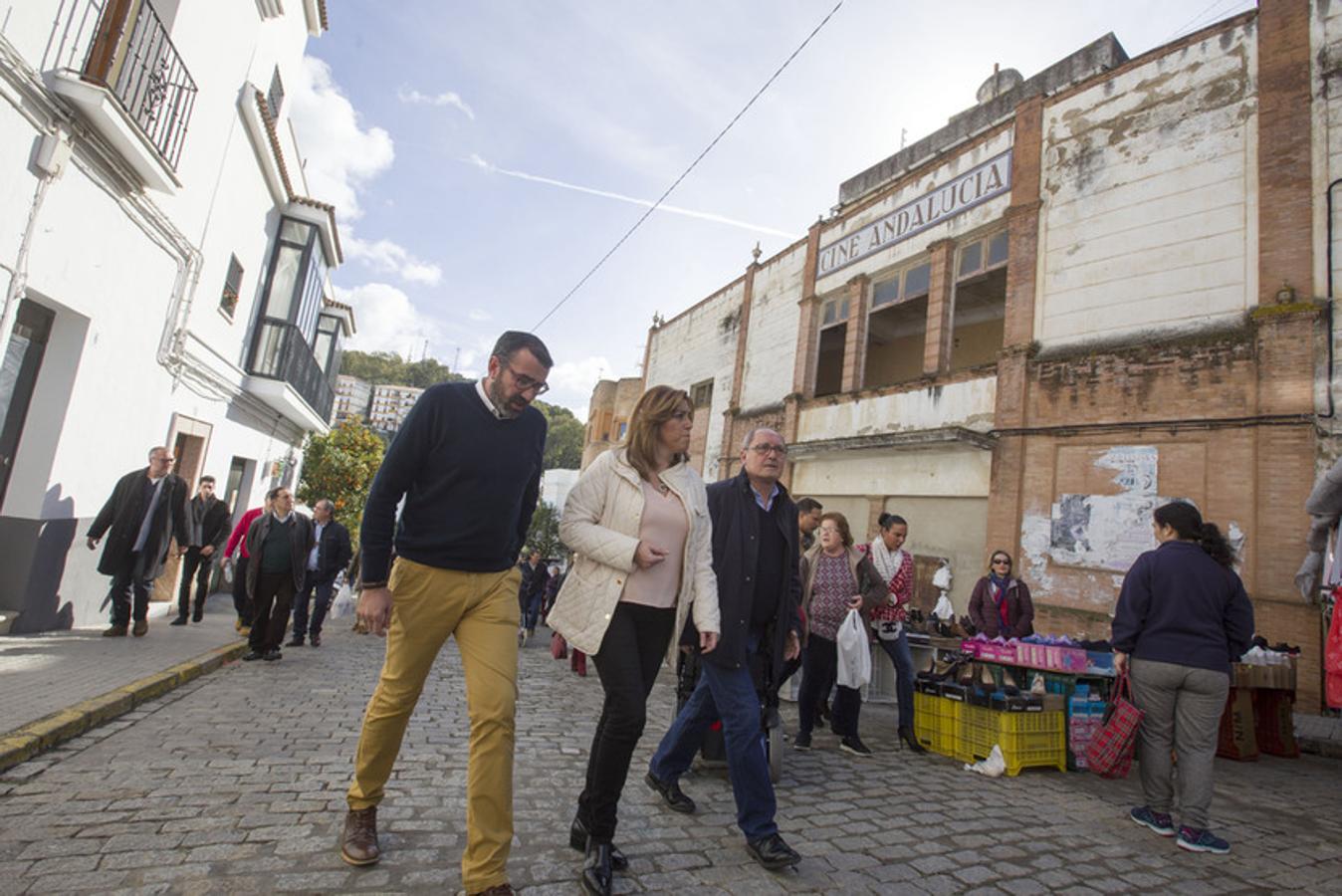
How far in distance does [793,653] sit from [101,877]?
297 cm

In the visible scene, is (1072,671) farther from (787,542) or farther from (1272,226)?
(1272,226)

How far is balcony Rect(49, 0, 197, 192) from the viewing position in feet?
19.1

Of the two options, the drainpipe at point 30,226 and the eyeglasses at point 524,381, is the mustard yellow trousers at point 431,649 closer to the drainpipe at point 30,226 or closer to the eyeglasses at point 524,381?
the eyeglasses at point 524,381

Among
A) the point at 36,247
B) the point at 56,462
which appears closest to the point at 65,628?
the point at 56,462

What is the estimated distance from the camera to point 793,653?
364 cm

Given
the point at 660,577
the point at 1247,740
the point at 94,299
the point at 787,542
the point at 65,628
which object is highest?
the point at 94,299

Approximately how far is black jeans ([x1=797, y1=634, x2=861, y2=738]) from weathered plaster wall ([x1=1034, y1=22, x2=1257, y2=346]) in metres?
7.87

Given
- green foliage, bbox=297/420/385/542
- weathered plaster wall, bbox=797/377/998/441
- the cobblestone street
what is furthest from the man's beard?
green foliage, bbox=297/420/385/542

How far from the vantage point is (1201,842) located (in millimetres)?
3592

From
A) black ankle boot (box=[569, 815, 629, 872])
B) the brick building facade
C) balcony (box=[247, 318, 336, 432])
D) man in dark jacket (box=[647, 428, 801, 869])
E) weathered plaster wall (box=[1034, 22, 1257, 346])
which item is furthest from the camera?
balcony (box=[247, 318, 336, 432])

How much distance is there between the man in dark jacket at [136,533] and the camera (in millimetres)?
6961

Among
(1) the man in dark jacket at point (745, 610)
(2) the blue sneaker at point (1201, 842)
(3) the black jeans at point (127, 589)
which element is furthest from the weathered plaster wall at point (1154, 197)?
(3) the black jeans at point (127, 589)

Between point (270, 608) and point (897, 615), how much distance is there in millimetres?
6428

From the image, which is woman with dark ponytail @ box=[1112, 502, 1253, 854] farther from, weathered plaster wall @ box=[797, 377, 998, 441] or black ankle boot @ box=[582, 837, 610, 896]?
weathered plaster wall @ box=[797, 377, 998, 441]
